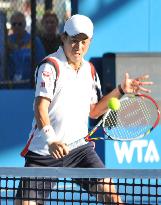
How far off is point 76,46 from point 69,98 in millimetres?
325

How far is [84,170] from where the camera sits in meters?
4.49

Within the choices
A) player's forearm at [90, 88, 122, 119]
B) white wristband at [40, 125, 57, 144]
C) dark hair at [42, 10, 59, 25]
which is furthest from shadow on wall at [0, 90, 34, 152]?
white wristband at [40, 125, 57, 144]

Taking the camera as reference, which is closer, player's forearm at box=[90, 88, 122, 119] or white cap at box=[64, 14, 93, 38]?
white cap at box=[64, 14, 93, 38]

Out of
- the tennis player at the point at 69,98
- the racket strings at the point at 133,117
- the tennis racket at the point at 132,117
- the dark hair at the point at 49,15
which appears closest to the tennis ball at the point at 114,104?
the tennis player at the point at 69,98

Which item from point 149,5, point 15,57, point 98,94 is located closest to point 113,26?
point 149,5

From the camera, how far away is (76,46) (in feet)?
17.6

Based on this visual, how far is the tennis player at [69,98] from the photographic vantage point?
17.4 feet

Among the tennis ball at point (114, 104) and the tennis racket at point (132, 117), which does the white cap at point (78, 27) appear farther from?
the tennis racket at point (132, 117)

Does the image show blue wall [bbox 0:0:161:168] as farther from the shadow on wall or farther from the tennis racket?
the tennis racket

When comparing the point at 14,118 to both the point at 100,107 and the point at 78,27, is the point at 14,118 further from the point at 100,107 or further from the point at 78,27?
the point at 78,27

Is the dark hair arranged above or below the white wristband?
above

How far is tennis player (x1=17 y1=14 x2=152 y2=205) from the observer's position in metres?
5.30

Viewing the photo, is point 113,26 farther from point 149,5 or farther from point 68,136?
point 68,136

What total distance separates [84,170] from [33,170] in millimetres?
263
